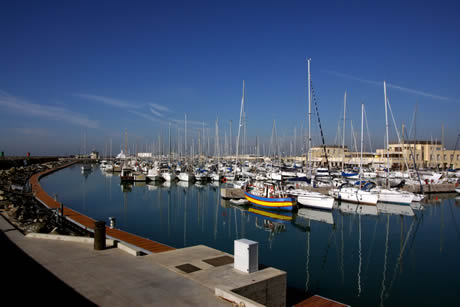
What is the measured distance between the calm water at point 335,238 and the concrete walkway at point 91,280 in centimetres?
764

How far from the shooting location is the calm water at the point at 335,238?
14.9m

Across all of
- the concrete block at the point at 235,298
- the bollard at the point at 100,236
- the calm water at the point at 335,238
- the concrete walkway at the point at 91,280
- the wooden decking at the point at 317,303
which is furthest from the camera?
the calm water at the point at 335,238

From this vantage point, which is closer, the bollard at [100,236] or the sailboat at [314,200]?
the bollard at [100,236]

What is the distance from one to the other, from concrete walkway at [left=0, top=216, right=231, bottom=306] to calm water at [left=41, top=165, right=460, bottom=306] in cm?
764

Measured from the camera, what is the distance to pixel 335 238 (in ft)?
79.2

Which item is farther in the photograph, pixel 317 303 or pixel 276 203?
pixel 276 203

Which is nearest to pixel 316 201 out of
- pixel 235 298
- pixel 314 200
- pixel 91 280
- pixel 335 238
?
pixel 314 200

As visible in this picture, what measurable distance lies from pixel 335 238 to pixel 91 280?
1964cm

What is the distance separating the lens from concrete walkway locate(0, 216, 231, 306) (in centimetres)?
755

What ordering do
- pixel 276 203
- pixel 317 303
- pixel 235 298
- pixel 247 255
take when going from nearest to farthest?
pixel 235 298
pixel 247 255
pixel 317 303
pixel 276 203

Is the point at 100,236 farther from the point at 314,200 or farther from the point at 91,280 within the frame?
the point at 314,200

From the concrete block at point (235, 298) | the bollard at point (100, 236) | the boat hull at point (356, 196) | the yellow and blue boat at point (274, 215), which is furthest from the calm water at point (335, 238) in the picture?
the bollard at point (100, 236)

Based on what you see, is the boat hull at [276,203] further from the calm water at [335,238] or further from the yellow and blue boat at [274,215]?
the calm water at [335,238]

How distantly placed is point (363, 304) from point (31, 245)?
43.8 feet
